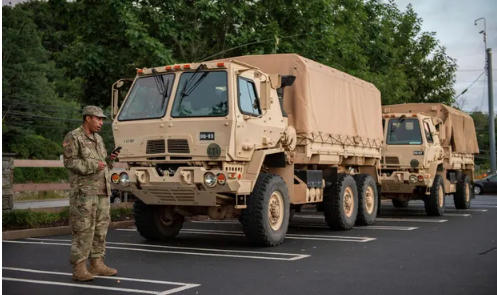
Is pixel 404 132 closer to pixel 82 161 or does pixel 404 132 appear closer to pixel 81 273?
pixel 82 161

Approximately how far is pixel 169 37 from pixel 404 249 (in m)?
9.71

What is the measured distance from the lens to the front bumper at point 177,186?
34.0ft

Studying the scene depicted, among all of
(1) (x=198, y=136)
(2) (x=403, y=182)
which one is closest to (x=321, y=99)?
(1) (x=198, y=136)

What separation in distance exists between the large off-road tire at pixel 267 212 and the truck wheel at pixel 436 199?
7462 millimetres

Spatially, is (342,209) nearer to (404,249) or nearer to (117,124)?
(404,249)

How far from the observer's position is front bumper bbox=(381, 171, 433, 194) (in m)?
17.2

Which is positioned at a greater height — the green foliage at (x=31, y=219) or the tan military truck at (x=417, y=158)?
the tan military truck at (x=417, y=158)

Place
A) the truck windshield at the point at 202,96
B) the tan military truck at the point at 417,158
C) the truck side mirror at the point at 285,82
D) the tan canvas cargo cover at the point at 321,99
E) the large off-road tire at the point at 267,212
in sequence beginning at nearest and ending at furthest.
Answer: the truck windshield at the point at 202,96, the large off-road tire at the point at 267,212, the truck side mirror at the point at 285,82, the tan canvas cargo cover at the point at 321,99, the tan military truck at the point at 417,158

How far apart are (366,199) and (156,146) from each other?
6391mm

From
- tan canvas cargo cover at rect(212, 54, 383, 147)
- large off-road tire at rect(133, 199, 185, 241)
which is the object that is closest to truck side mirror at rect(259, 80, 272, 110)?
tan canvas cargo cover at rect(212, 54, 383, 147)

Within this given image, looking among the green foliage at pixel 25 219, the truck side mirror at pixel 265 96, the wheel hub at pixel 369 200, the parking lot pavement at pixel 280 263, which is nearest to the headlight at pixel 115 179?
the parking lot pavement at pixel 280 263

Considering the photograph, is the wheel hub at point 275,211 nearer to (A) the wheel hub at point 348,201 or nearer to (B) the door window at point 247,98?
(B) the door window at point 247,98

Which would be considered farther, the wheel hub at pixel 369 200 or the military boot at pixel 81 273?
the wheel hub at pixel 369 200

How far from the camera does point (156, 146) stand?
10.8 m
